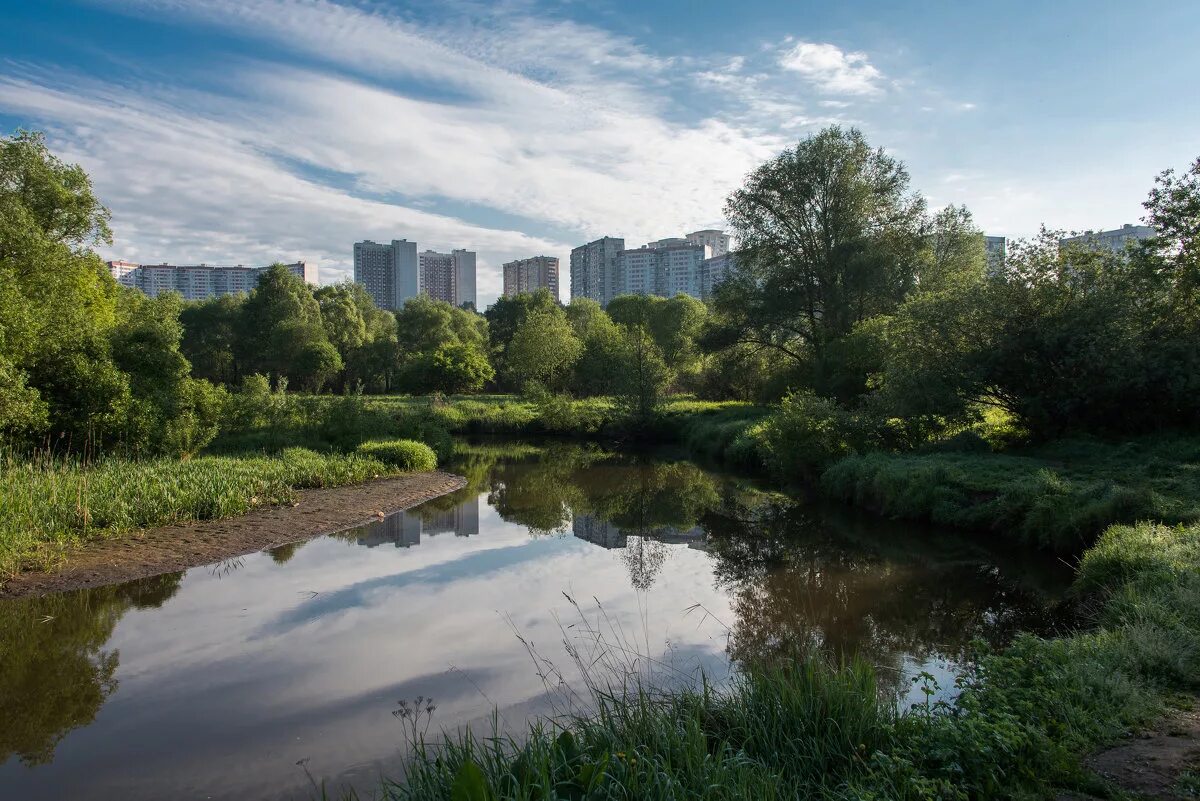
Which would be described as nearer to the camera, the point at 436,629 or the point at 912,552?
the point at 436,629

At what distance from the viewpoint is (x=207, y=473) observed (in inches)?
684

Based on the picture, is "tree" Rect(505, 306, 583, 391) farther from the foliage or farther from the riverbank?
the foliage

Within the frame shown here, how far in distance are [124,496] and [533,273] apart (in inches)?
5054

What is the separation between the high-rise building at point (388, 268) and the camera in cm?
13288

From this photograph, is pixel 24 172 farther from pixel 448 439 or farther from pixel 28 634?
pixel 28 634

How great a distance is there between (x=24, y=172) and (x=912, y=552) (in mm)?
26423

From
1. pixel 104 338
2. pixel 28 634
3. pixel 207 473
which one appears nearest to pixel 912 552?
pixel 28 634

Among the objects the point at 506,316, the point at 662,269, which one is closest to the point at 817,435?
the point at 506,316

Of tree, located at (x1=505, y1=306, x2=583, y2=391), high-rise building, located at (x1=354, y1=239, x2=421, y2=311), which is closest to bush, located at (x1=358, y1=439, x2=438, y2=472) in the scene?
tree, located at (x1=505, y1=306, x2=583, y2=391)

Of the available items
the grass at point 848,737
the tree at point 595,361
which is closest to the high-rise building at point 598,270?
the tree at point 595,361

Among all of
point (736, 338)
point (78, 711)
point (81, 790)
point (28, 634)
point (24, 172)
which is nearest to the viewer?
point (81, 790)

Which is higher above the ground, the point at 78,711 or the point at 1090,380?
the point at 1090,380

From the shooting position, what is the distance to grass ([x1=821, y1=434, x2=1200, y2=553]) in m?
11.9

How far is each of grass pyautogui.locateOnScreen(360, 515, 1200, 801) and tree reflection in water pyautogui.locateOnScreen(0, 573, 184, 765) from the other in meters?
4.39
